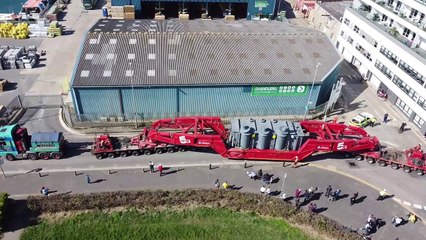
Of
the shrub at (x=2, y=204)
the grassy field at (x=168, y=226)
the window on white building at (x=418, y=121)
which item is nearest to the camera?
the shrub at (x=2, y=204)

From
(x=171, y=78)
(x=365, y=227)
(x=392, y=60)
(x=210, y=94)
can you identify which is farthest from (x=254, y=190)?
(x=392, y=60)

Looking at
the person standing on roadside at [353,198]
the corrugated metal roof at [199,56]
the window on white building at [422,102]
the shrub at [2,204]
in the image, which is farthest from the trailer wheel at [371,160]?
the shrub at [2,204]

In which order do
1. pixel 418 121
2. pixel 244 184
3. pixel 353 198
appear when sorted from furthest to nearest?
pixel 418 121, pixel 244 184, pixel 353 198

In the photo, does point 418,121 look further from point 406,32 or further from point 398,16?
point 398,16

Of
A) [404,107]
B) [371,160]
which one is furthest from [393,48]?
[371,160]

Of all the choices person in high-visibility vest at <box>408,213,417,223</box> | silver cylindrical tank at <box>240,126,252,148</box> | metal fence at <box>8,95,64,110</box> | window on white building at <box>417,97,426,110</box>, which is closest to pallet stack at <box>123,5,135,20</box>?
metal fence at <box>8,95,64,110</box>

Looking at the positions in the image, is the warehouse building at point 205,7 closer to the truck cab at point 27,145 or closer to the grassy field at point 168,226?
the truck cab at point 27,145

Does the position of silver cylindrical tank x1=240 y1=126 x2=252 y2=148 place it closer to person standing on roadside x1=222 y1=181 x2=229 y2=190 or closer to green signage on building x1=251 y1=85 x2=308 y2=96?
person standing on roadside x1=222 y1=181 x2=229 y2=190
